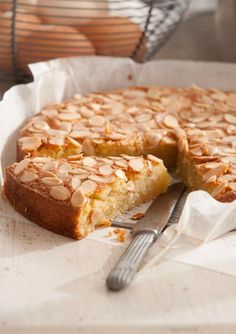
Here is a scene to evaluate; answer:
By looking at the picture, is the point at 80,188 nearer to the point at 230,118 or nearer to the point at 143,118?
the point at 143,118

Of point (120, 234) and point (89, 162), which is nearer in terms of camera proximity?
point (120, 234)

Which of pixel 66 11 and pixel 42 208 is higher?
pixel 66 11

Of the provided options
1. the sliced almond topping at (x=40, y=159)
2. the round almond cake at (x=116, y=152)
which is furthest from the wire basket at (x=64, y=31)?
the sliced almond topping at (x=40, y=159)

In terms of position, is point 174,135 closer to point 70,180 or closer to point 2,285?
point 70,180

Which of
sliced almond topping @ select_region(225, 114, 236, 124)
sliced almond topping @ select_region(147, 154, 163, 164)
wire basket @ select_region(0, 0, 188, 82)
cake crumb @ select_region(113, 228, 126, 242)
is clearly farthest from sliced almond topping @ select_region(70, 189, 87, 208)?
wire basket @ select_region(0, 0, 188, 82)

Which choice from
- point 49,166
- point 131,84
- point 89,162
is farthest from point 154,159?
point 131,84

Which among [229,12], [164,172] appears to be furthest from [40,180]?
[229,12]
